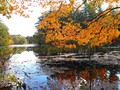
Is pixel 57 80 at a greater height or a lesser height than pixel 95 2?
lesser

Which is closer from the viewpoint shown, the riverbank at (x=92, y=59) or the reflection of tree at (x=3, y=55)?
the reflection of tree at (x=3, y=55)

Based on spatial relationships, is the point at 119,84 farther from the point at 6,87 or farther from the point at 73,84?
the point at 6,87

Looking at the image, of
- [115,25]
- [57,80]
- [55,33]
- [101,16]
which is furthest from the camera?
[57,80]

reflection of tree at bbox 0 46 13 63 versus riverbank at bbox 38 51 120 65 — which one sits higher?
reflection of tree at bbox 0 46 13 63

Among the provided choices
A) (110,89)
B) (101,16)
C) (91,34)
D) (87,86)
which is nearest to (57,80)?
(87,86)

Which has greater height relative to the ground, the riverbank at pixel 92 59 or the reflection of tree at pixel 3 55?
the reflection of tree at pixel 3 55

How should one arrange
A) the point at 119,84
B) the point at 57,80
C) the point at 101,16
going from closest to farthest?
the point at 101,16 < the point at 119,84 < the point at 57,80

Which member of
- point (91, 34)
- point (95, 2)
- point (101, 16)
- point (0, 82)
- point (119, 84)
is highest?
point (95, 2)

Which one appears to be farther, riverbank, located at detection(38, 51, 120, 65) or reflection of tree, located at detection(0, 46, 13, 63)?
riverbank, located at detection(38, 51, 120, 65)

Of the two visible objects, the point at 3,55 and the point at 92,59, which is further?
the point at 92,59

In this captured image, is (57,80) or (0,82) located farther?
(57,80)

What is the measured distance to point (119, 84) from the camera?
12.3 meters

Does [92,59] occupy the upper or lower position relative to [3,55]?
lower

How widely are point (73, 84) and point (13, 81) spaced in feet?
11.6
